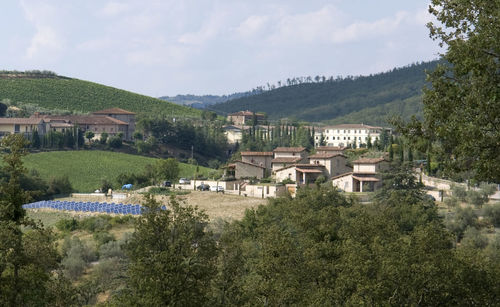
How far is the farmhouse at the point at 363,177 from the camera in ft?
220

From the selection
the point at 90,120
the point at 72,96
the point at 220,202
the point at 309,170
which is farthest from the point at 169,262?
the point at 72,96

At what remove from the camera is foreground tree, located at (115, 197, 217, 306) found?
61.5 feet

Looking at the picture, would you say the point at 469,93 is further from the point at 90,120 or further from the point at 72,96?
the point at 72,96

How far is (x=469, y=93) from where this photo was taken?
695 inches

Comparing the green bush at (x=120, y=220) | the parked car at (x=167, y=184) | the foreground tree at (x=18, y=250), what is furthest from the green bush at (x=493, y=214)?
the foreground tree at (x=18, y=250)

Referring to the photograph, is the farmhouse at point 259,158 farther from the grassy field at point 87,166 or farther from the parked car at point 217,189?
the grassy field at point 87,166

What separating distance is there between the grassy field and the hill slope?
145ft

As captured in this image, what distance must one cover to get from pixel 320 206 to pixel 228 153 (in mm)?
73947

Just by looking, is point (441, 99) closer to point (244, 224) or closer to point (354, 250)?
point (354, 250)

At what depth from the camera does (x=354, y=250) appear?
27406 mm

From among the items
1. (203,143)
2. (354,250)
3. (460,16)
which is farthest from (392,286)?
(203,143)

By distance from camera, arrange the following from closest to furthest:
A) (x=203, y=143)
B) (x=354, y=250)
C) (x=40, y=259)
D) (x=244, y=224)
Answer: (x=40, y=259)
(x=354, y=250)
(x=244, y=224)
(x=203, y=143)

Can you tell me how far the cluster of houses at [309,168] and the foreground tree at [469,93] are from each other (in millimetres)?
47257

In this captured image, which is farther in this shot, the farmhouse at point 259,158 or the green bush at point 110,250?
the farmhouse at point 259,158
